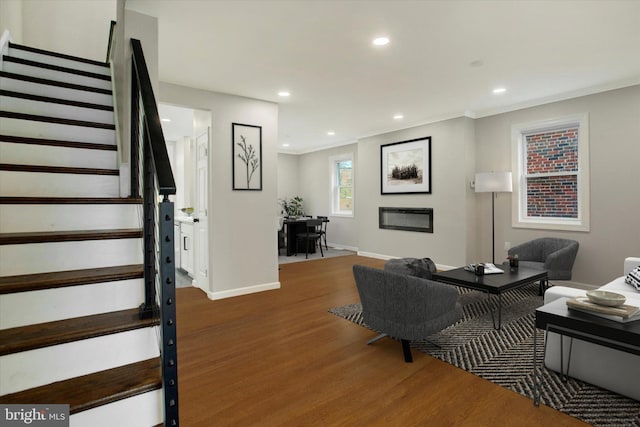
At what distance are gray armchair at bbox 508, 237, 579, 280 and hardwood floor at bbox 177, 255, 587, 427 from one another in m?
2.54

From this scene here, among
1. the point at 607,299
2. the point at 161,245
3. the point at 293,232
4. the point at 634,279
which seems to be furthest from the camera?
the point at 293,232

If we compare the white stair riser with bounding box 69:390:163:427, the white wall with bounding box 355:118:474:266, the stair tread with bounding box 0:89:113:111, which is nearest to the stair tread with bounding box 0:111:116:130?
the stair tread with bounding box 0:89:113:111

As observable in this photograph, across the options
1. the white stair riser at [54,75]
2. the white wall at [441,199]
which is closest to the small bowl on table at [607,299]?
the white wall at [441,199]

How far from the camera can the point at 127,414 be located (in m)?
1.30

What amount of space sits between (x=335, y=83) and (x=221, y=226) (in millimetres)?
2287

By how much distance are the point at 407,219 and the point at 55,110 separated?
5396 mm

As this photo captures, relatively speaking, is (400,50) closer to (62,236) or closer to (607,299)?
(607,299)

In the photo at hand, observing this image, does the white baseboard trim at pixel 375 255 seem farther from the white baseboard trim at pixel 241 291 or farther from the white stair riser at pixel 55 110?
the white stair riser at pixel 55 110

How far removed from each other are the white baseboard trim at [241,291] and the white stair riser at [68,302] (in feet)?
8.48

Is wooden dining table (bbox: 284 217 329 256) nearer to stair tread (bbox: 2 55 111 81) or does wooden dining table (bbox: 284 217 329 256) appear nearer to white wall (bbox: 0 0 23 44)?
stair tread (bbox: 2 55 111 81)

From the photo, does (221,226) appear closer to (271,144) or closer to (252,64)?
(271,144)

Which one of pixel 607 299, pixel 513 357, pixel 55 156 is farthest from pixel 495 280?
pixel 55 156

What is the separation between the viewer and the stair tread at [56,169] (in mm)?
2008

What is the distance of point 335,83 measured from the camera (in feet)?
13.3
